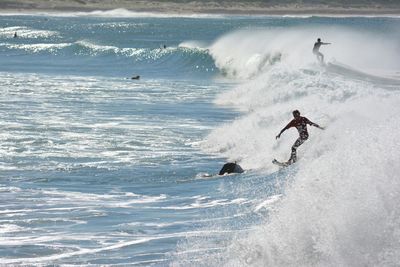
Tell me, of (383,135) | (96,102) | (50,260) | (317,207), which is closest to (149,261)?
(50,260)

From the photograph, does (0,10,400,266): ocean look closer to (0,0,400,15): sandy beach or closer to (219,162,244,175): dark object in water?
(219,162,244,175): dark object in water

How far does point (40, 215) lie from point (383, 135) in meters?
5.45

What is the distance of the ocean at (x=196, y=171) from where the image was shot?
42.5ft

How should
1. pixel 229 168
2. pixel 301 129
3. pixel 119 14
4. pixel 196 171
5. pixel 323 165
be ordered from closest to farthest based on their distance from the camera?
1. pixel 323 165
2. pixel 229 168
3. pixel 196 171
4. pixel 301 129
5. pixel 119 14

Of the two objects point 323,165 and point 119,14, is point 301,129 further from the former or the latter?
point 119,14

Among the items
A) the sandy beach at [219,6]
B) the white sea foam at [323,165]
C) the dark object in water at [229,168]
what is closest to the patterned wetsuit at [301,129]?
the white sea foam at [323,165]

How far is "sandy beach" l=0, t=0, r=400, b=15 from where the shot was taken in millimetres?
138875

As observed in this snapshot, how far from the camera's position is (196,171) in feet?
70.7

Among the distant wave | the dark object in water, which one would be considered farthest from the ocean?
the distant wave

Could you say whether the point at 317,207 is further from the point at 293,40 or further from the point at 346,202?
the point at 293,40

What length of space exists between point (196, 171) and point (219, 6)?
124913 mm

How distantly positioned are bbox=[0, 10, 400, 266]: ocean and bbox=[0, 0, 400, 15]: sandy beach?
292ft

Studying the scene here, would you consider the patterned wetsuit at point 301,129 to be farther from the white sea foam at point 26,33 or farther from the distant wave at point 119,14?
the distant wave at point 119,14

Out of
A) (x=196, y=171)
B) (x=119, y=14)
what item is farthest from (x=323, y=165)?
(x=119, y=14)
